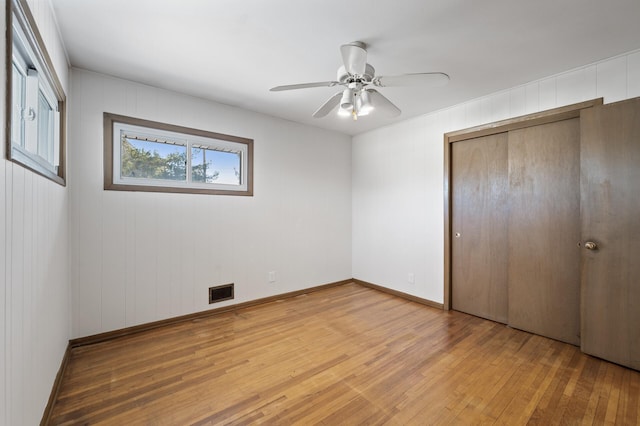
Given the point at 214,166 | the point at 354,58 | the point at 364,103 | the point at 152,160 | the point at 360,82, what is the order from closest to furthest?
1. the point at 354,58
2. the point at 360,82
3. the point at 364,103
4. the point at 152,160
5. the point at 214,166

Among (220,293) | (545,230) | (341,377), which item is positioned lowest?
(341,377)

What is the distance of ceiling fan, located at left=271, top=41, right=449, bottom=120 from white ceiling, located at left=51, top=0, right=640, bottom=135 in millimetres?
264

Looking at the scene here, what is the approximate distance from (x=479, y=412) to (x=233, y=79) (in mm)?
3322

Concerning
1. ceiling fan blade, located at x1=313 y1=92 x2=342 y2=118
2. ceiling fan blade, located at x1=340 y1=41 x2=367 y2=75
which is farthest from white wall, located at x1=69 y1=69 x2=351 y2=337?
ceiling fan blade, located at x1=340 y1=41 x2=367 y2=75

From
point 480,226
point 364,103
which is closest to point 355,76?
point 364,103

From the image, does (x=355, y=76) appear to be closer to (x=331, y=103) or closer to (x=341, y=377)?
(x=331, y=103)

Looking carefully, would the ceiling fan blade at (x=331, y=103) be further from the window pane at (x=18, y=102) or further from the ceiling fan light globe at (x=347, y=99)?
the window pane at (x=18, y=102)

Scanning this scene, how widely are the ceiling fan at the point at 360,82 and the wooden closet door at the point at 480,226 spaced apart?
141 cm

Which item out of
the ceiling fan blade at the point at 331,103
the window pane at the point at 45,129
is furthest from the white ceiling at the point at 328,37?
the window pane at the point at 45,129

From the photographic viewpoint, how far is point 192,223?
314 cm

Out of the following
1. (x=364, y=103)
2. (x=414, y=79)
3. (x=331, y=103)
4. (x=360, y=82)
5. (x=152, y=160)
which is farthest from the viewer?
(x=152, y=160)

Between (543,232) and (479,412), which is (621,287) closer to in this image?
(543,232)

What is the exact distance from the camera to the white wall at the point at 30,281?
109cm

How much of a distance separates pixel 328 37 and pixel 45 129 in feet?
6.96
